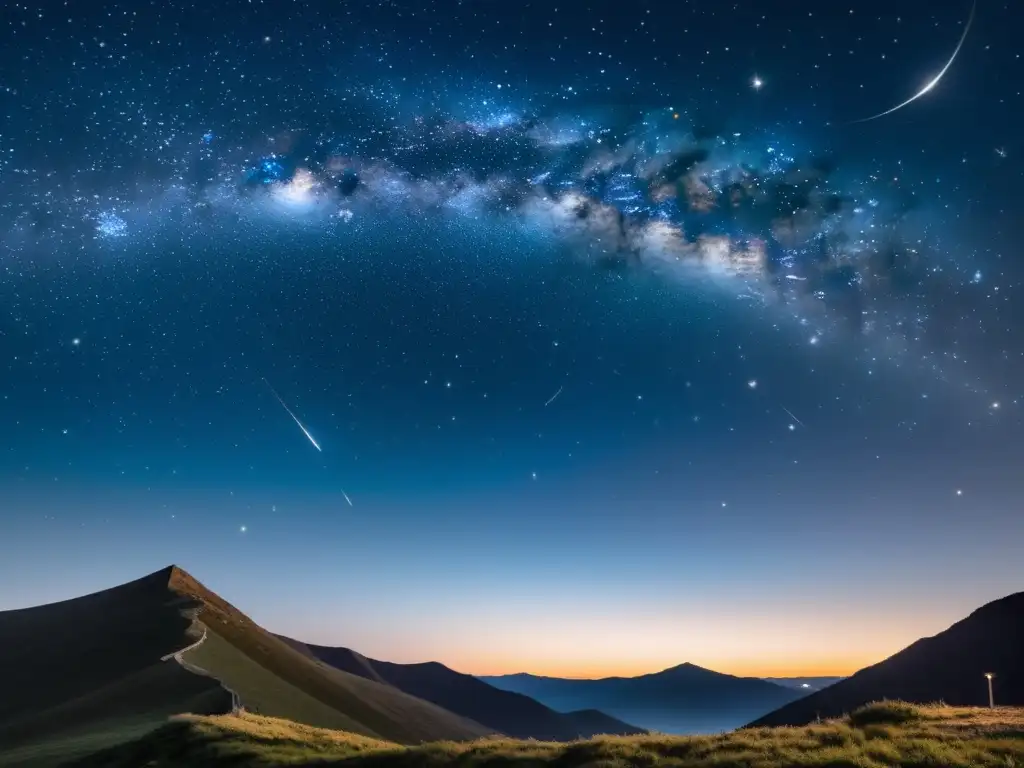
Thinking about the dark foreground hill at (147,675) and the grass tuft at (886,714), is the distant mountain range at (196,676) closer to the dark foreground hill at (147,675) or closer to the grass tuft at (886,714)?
the dark foreground hill at (147,675)

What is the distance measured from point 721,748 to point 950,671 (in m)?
132

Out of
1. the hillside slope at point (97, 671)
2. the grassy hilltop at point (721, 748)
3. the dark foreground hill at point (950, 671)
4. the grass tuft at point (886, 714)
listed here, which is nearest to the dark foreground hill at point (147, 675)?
the hillside slope at point (97, 671)

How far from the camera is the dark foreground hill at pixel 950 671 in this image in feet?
374

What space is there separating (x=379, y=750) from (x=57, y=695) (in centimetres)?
5791

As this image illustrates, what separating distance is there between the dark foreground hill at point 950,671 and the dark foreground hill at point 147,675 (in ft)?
227

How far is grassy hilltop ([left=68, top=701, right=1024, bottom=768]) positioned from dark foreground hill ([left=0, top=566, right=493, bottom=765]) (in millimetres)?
12176

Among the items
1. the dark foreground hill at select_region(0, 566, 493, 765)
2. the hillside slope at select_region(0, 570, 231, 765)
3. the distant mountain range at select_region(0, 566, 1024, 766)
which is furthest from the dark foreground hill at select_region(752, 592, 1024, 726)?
the hillside slope at select_region(0, 570, 231, 765)

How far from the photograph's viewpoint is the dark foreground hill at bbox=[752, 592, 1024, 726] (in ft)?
374

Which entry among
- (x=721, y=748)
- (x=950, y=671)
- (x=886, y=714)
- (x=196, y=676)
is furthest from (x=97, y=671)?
(x=950, y=671)

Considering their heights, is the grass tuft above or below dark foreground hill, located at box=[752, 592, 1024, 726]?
above

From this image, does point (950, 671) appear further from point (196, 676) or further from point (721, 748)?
point (721, 748)

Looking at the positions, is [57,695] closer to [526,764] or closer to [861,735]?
[526,764]

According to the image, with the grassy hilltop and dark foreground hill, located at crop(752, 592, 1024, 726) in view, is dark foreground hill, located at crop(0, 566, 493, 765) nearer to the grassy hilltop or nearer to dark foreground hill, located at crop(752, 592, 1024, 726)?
the grassy hilltop

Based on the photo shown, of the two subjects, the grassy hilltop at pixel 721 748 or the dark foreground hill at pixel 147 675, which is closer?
the grassy hilltop at pixel 721 748
